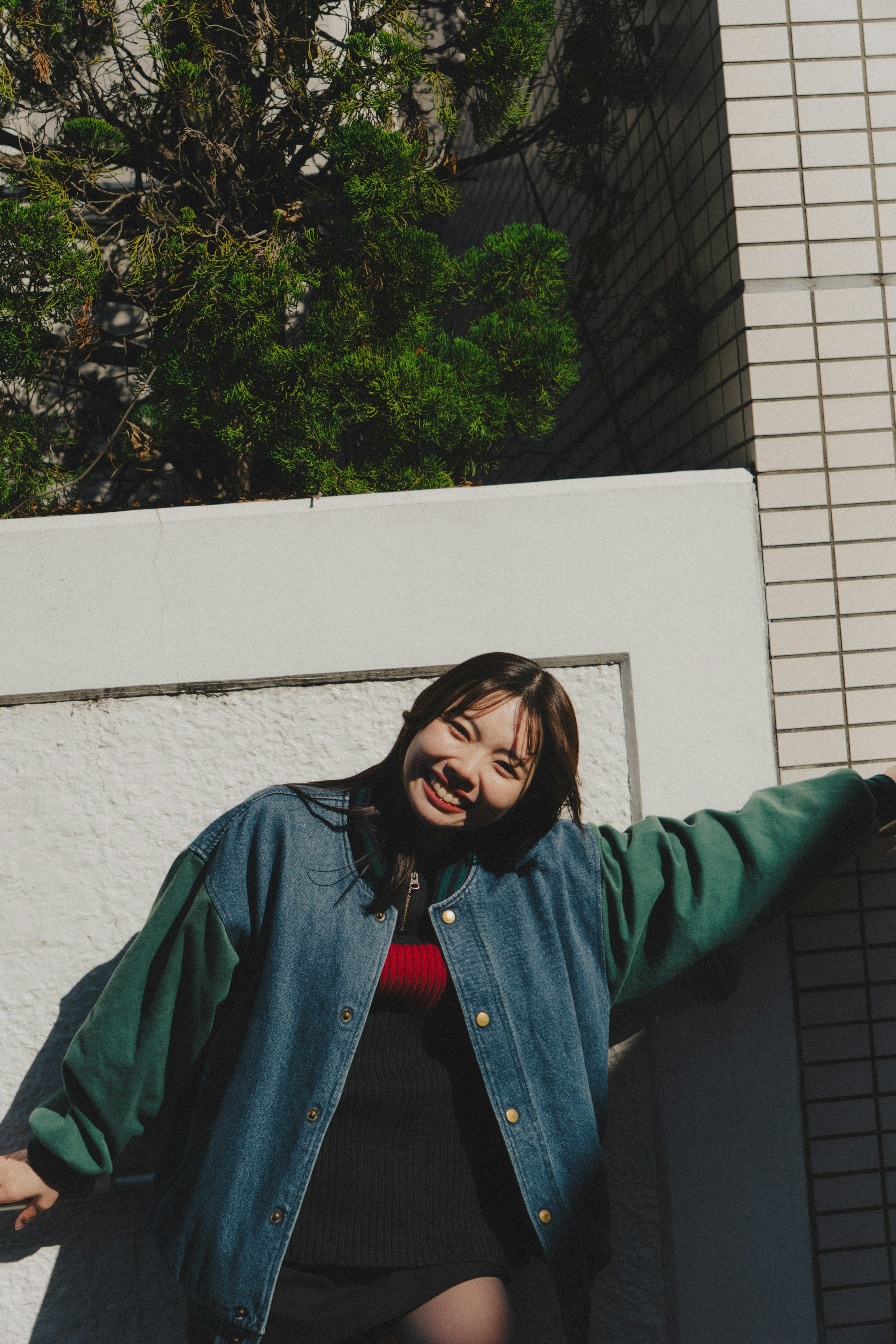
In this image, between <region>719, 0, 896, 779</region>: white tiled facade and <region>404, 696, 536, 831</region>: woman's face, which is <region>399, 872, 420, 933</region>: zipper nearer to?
<region>404, 696, 536, 831</region>: woman's face

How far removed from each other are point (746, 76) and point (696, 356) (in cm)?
65

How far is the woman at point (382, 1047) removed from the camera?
5.10 feet

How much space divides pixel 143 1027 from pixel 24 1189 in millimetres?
385

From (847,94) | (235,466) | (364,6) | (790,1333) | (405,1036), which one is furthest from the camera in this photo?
(235,466)

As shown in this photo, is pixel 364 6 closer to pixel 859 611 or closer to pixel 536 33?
pixel 536 33

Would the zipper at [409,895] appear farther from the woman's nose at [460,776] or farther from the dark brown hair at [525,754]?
the woman's nose at [460,776]

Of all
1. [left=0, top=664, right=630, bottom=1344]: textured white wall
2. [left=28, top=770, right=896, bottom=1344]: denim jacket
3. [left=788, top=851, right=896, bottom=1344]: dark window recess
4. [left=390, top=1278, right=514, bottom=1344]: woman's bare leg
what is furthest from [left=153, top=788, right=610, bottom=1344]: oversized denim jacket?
[left=788, top=851, right=896, bottom=1344]: dark window recess

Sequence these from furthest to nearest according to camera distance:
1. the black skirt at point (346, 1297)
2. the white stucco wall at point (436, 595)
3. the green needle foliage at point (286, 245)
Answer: the green needle foliage at point (286, 245) → the white stucco wall at point (436, 595) → the black skirt at point (346, 1297)

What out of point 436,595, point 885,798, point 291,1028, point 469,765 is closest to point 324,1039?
point 291,1028

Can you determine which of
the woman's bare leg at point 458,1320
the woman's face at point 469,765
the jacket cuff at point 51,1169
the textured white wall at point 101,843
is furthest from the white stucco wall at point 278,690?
the woman's bare leg at point 458,1320

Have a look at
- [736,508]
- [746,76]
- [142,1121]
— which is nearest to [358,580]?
[736,508]

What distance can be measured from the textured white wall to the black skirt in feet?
2.25

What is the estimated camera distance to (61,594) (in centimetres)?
211

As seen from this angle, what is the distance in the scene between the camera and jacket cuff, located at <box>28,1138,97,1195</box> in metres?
1.70
